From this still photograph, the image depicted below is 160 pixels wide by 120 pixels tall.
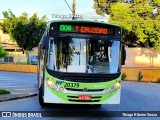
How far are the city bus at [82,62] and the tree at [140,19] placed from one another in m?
35.4

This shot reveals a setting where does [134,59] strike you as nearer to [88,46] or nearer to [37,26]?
[37,26]

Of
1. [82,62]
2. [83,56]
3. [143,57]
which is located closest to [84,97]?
[82,62]

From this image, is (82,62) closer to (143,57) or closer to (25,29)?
(143,57)

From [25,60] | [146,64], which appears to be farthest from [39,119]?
[25,60]

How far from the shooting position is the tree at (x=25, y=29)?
195 feet

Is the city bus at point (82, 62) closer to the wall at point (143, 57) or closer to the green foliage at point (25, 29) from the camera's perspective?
the wall at point (143, 57)

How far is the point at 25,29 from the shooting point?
5966cm

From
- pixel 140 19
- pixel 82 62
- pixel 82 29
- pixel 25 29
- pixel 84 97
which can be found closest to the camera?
pixel 84 97

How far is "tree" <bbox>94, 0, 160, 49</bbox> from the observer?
4875cm

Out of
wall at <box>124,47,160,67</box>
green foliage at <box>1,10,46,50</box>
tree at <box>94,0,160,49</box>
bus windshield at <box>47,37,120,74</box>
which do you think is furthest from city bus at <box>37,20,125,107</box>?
green foliage at <box>1,10,46,50</box>

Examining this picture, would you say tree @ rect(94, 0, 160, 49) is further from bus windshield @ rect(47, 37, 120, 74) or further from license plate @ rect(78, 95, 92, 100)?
license plate @ rect(78, 95, 92, 100)

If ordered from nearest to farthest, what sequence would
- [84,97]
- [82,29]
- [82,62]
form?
[84,97], [82,62], [82,29]

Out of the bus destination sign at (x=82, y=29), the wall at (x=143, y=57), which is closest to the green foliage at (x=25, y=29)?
the wall at (x=143, y=57)

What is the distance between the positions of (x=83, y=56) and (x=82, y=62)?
20 centimetres
